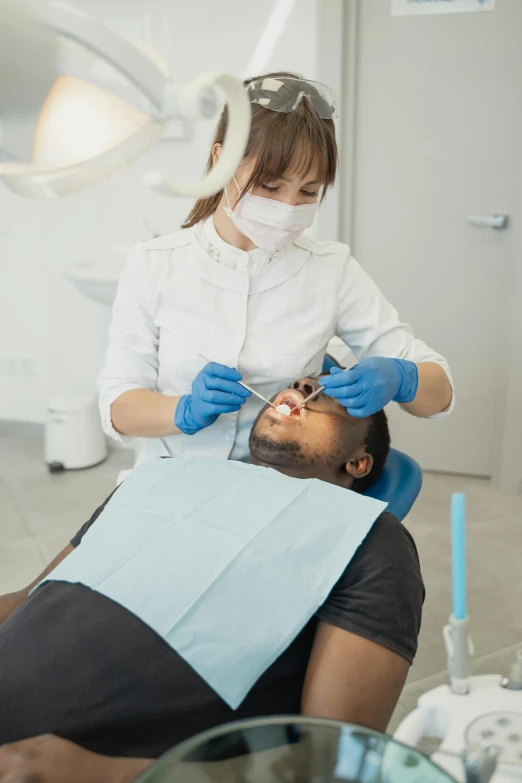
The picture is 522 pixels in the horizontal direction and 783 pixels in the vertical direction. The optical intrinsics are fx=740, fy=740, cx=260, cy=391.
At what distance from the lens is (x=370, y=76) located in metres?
2.59

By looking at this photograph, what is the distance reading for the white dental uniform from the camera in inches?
60.8

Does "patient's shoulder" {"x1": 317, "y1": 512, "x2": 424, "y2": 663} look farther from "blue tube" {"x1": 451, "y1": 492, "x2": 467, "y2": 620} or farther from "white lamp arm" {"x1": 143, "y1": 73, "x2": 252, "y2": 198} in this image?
"white lamp arm" {"x1": 143, "y1": 73, "x2": 252, "y2": 198}

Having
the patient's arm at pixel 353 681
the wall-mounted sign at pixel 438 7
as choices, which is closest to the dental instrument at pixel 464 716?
the patient's arm at pixel 353 681

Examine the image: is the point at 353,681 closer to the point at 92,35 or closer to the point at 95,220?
the point at 92,35

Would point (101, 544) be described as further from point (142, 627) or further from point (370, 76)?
point (370, 76)

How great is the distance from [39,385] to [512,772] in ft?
9.61

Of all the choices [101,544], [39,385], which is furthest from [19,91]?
[39,385]

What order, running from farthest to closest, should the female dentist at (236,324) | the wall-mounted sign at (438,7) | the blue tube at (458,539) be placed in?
1. the wall-mounted sign at (438,7)
2. the female dentist at (236,324)
3. the blue tube at (458,539)

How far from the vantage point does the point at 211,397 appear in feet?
4.55

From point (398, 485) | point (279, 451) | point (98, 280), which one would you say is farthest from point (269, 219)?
point (98, 280)

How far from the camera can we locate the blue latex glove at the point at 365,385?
138 centimetres

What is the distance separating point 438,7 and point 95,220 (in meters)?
1.47

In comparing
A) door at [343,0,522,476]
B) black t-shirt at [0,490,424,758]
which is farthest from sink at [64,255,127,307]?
black t-shirt at [0,490,424,758]

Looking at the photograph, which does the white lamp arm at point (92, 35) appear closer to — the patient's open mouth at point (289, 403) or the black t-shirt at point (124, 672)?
the black t-shirt at point (124, 672)
